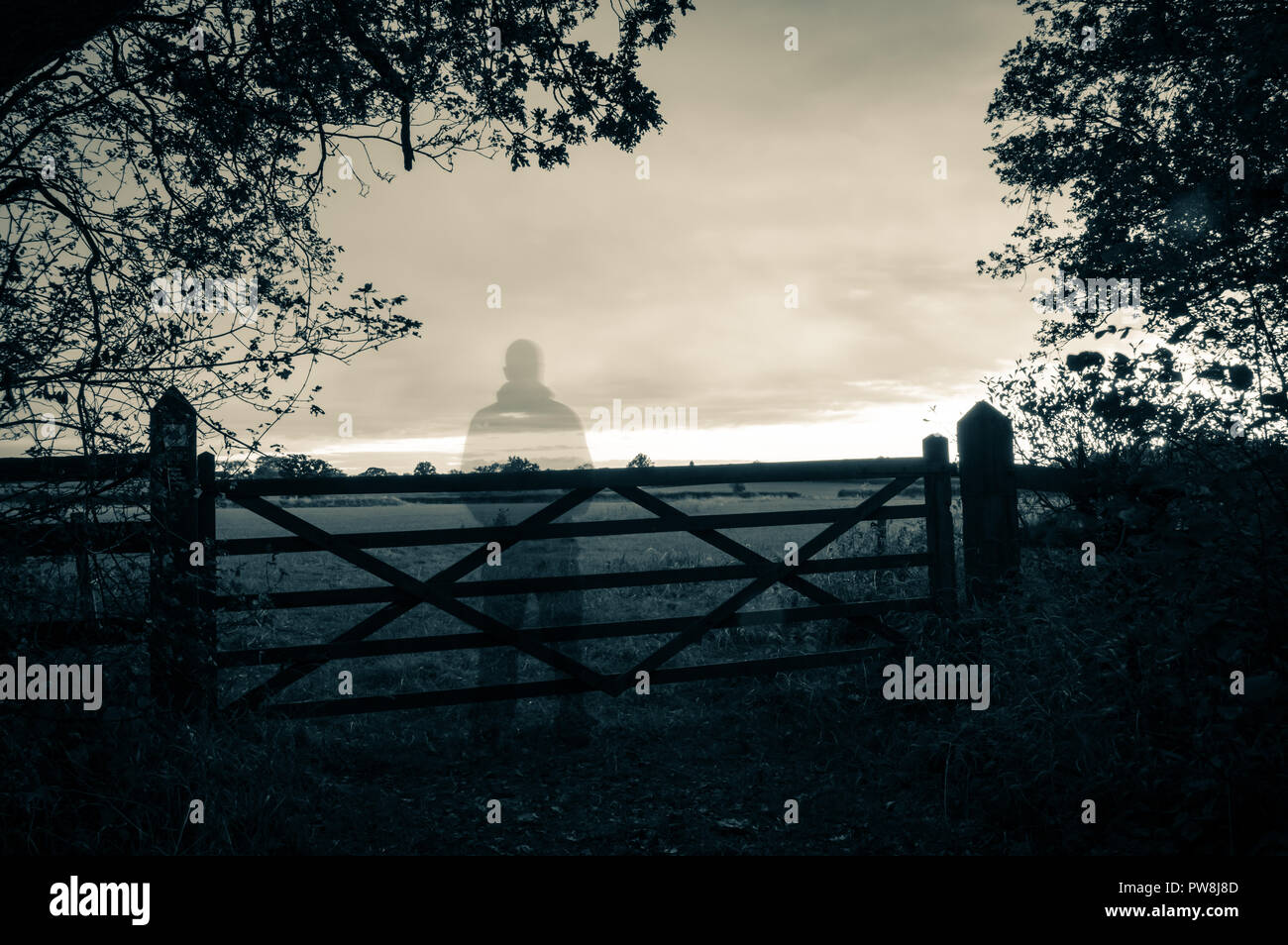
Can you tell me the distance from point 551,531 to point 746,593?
149cm

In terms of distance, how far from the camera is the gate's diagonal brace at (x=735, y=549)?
17.3ft

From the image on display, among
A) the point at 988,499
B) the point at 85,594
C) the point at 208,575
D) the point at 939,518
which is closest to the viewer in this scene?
the point at 85,594

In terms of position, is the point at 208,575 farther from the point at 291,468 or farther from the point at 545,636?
the point at 545,636

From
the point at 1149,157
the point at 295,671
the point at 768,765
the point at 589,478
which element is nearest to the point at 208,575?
the point at 295,671

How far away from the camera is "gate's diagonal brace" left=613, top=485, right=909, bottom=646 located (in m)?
5.26

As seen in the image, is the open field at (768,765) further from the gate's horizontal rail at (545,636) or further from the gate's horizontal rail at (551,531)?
the gate's horizontal rail at (551,531)

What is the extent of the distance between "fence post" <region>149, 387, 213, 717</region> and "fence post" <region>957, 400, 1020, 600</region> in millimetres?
5078

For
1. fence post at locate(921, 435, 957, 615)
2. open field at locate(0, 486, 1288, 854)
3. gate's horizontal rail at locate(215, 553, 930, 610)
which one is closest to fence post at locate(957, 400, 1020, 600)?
fence post at locate(921, 435, 957, 615)

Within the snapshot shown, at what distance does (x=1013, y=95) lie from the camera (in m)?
10.6

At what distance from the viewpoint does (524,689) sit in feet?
16.3

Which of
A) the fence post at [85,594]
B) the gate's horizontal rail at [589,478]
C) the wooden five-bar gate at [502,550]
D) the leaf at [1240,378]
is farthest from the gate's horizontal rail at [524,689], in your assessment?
the leaf at [1240,378]

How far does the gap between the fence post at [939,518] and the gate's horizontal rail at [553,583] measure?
11 cm
